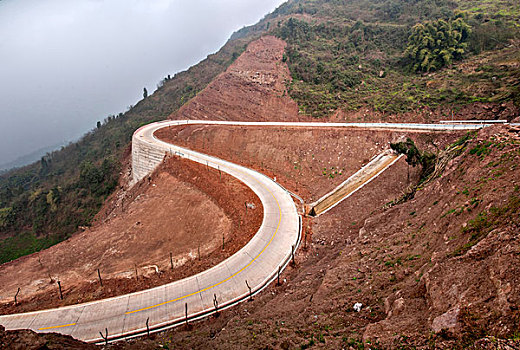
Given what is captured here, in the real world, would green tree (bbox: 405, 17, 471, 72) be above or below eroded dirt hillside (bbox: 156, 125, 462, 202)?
above

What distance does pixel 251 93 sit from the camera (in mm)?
41406

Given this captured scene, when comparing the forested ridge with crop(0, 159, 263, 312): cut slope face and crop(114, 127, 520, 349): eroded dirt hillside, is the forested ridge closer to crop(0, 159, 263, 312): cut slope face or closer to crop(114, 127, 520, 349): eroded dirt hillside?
crop(0, 159, 263, 312): cut slope face

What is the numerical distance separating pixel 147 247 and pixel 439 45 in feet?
142

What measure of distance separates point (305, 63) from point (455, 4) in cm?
3266

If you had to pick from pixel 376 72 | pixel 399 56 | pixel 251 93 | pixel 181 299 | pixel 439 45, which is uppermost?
pixel 251 93

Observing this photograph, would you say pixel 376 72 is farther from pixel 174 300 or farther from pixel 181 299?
pixel 174 300

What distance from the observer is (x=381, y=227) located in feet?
47.0

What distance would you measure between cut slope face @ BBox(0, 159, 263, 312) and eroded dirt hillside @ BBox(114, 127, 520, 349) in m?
4.92

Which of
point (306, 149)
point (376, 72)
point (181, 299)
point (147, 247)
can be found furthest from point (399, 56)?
point (181, 299)

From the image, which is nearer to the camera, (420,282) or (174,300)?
(420,282)

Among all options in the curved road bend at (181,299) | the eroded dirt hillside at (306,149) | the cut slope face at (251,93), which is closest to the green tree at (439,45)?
the eroded dirt hillside at (306,149)

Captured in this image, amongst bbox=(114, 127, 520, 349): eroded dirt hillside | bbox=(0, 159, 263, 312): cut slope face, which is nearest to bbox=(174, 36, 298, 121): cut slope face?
bbox=(0, 159, 263, 312): cut slope face

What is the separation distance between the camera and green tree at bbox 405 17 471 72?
35.4 meters

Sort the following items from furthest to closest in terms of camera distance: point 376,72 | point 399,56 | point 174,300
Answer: point 399,56, point 376,72, point 174,300
